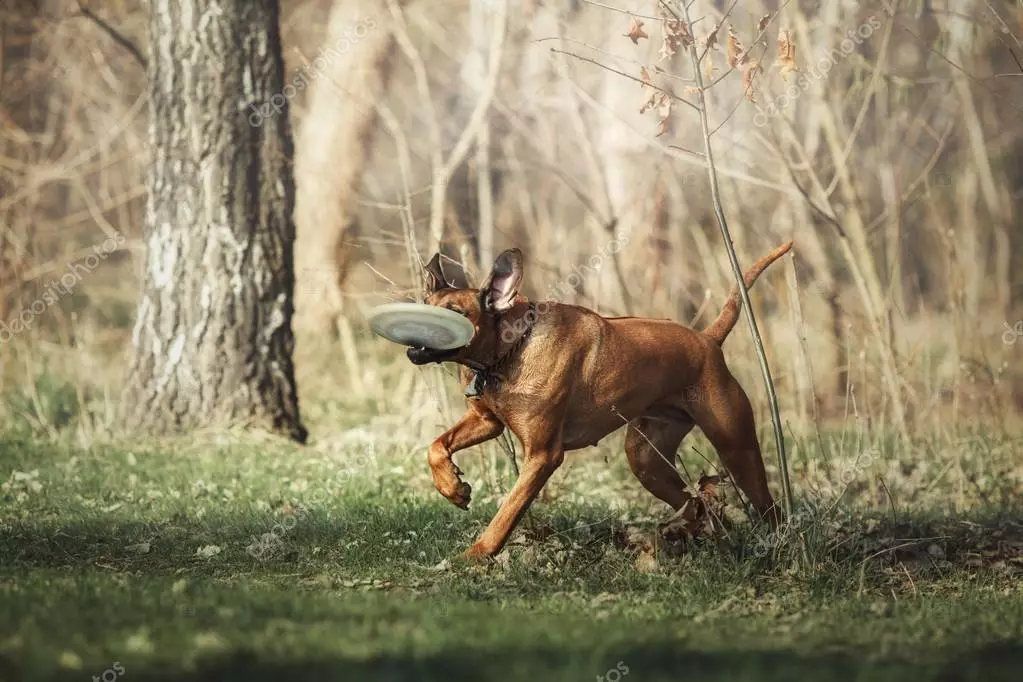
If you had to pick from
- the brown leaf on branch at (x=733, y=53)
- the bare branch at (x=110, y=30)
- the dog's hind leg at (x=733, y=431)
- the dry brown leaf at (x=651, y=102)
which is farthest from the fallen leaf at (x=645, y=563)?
the bare branch at (x=110, y=30)

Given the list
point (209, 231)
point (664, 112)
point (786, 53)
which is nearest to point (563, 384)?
point (664, 112)

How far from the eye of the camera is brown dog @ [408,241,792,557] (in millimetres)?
5906

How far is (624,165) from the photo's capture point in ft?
44.3

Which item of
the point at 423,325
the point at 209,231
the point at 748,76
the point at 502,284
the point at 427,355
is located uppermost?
the point at 748,76

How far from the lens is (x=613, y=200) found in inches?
528

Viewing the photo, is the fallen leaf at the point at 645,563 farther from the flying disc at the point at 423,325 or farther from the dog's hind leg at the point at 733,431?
the flying disc at the point at 423,325

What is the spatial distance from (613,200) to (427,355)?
8.02 meters

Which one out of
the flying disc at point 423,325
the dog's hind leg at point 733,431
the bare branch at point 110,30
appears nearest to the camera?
the flying disc at point 423,325

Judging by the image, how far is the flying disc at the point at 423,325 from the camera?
18.3 feet

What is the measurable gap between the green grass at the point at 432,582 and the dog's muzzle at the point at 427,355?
3.29 feet

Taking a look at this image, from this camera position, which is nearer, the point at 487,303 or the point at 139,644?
the point at 139,644

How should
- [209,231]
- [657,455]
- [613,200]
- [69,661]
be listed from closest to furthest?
[69,661], [657,455], [209,231], [613,200]

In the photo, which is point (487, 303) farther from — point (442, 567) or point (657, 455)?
point (657, 455)

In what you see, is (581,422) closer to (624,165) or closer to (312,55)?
(624,165)
